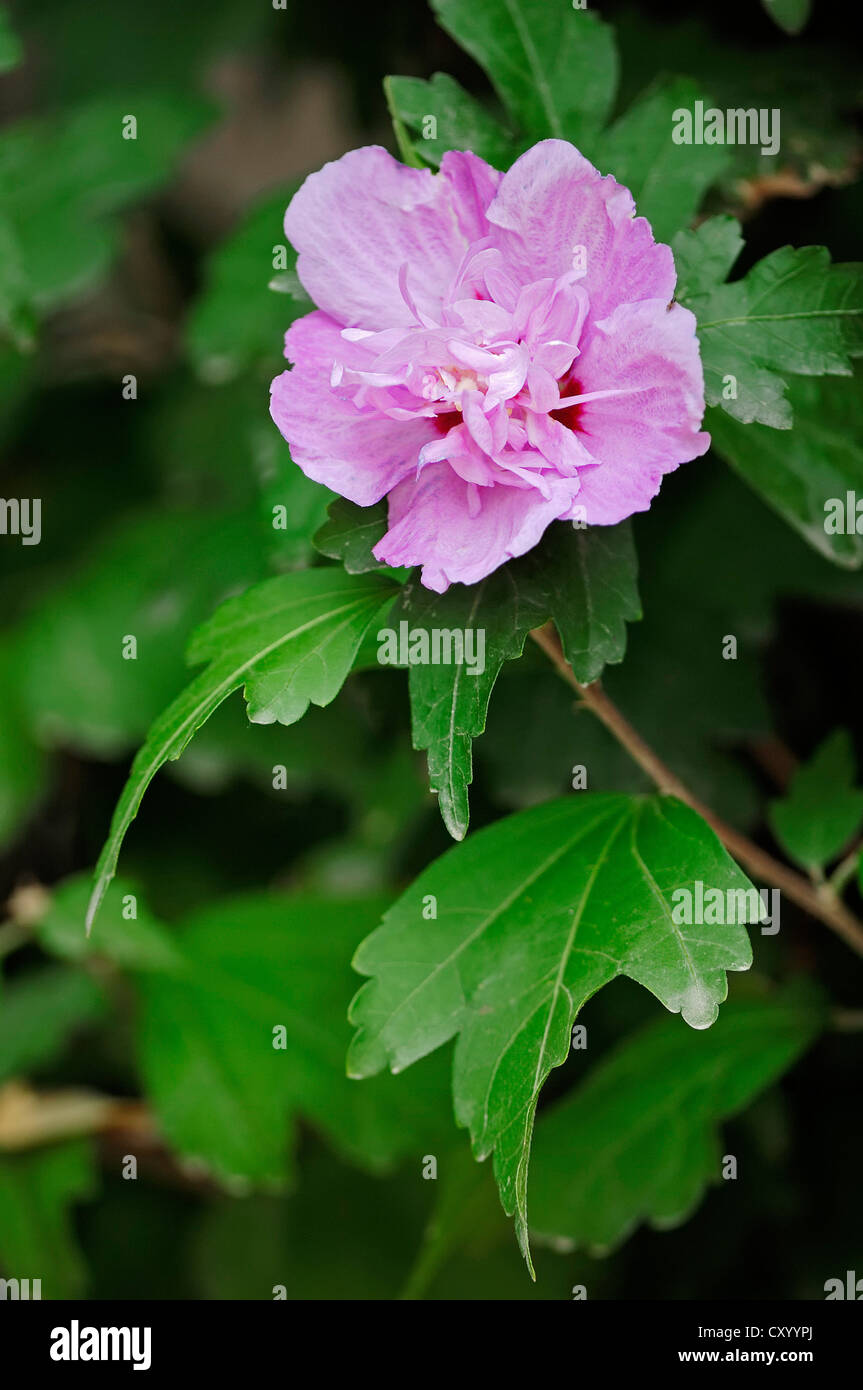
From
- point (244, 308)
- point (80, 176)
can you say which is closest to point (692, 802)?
point (244, 308)

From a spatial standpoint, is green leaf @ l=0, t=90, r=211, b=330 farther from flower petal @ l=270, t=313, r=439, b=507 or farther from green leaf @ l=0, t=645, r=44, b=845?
flower petal @ l=270, t=313, r=439, b=507

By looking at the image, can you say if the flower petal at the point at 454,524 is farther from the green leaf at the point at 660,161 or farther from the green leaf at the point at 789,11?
the green leaf at the point at 789,11

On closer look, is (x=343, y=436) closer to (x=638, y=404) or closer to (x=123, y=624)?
(x=638, y=404)

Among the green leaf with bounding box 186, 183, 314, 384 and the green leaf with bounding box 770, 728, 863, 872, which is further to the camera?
the green leaf with bounding box 186, 183, 314, 384

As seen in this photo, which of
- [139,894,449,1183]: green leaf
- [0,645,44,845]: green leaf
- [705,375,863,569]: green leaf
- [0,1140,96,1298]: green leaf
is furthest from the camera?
[0,645,44,845]: green leaf

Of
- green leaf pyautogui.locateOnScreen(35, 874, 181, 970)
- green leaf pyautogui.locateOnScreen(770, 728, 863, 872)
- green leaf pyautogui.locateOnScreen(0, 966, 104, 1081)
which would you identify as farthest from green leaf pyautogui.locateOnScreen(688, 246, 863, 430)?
green leaf pyautogui.locateOnScreen(0, 966, 104, 1081)

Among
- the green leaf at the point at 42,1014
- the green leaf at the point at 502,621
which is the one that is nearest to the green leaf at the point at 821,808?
the green leaf at the point at 502,621
